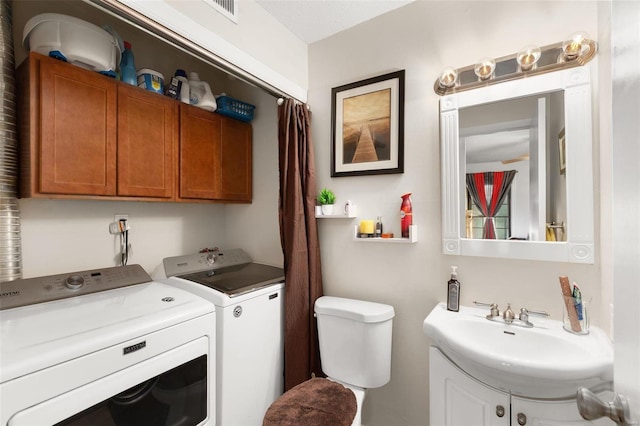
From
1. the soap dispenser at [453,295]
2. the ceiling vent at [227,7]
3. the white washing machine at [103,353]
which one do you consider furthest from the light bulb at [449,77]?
the white washing machine at [103,353]

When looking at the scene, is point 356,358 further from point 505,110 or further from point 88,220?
point 88,220

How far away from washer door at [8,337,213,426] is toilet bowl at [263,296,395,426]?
0.38 m

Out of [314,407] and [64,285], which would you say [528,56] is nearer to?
[314,407]

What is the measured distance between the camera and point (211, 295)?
4.93 feet

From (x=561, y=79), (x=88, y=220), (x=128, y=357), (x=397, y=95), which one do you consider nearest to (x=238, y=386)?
(x=128, y=357)

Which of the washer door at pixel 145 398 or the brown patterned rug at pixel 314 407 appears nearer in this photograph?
the washer door at pixel 145 398

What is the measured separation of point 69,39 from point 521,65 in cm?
214

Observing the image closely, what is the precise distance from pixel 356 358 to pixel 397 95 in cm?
155

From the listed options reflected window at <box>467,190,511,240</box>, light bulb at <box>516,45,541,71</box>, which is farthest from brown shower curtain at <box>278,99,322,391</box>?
light bulb at <box>516,45,541,71</box>

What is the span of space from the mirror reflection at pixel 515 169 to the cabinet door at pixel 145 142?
175 centimetres

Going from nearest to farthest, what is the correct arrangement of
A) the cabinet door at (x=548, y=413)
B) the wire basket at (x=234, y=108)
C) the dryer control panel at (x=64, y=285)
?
the cabinet door at (x=548, y=413)
the dryer control panel at (x=64, y=285)
the wire basket at (x=234, y=108)

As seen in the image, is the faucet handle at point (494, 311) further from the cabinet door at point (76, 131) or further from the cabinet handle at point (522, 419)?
the cabinet door at point (76, 131)

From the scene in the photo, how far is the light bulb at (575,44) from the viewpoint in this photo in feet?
4.02

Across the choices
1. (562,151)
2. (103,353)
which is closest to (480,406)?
(562,151)
